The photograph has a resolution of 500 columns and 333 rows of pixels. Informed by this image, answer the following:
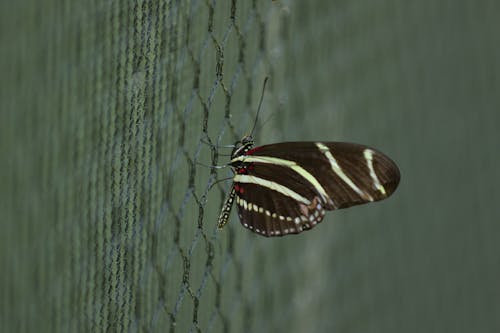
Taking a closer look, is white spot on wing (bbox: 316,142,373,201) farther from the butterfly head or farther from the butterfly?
the butterfly head

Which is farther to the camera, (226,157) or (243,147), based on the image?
(226,157)

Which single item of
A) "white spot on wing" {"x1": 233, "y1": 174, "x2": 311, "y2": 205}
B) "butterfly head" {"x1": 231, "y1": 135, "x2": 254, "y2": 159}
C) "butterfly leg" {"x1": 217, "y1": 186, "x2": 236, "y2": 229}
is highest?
"butterfly head" {"x1": 231, "y1": 135, "x2": 254, "y2": 159}

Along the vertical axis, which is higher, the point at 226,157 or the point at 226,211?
the point at 226,157

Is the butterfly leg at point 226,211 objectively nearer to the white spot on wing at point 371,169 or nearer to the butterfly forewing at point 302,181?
the butterfly forewing at point 302,181

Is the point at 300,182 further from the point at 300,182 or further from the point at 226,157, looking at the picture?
the point at 226,157

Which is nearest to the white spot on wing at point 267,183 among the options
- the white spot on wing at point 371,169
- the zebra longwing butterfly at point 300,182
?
the zebra longwing butterfly at point 300,182

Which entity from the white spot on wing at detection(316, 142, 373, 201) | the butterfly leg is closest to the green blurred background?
the butterfly leg

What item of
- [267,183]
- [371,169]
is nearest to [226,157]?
[267,183]
